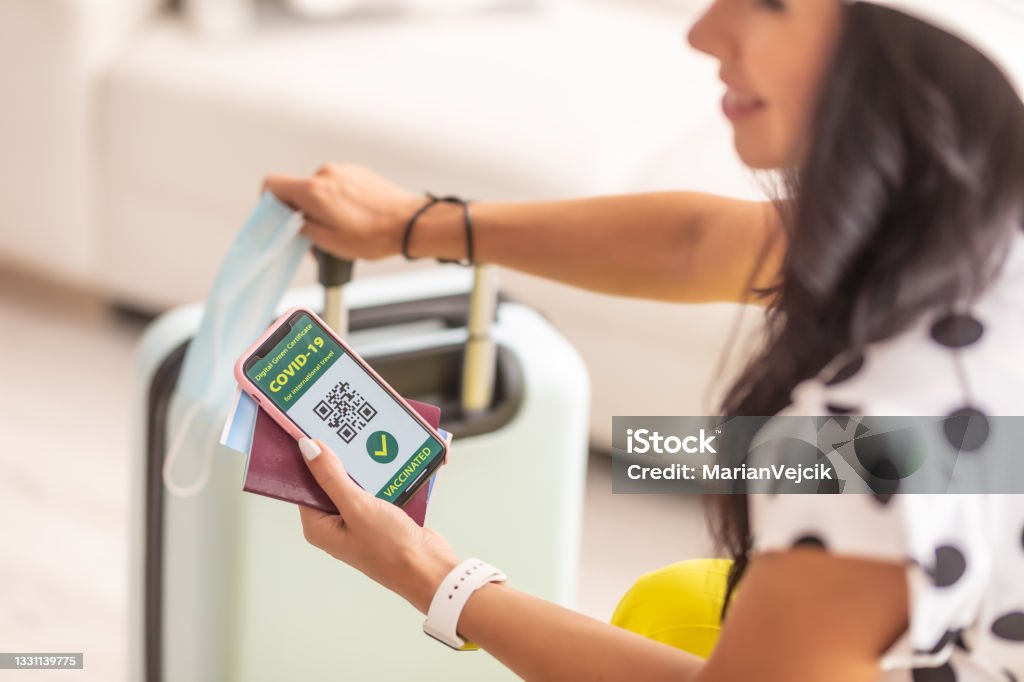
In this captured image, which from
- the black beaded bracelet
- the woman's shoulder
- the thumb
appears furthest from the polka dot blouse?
the black beaded bracelet

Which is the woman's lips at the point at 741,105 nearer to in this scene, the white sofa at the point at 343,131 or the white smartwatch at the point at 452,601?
the white smartwatch at the point at 452,601

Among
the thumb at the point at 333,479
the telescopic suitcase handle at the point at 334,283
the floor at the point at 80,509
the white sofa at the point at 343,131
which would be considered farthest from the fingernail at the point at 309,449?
the white sofa at the point at 343,131

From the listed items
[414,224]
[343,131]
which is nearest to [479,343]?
[414,224]

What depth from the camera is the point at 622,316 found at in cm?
159

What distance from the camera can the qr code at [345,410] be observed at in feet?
2.61

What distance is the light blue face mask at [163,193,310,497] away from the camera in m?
0.93

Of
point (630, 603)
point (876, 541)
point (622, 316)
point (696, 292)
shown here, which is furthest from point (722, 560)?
point (622, 316)

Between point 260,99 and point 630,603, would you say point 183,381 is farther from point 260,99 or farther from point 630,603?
point 260,99

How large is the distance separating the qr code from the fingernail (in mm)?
30

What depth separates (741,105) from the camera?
70 cm

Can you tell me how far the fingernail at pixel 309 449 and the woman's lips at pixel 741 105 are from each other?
0.99ft

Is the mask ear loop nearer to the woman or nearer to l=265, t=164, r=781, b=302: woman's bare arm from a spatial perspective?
l=265, t=164, r=781, b=302: woman's bare arm

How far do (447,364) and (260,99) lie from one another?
32.4 inches

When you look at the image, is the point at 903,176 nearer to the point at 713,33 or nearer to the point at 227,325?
the point at 713,33
